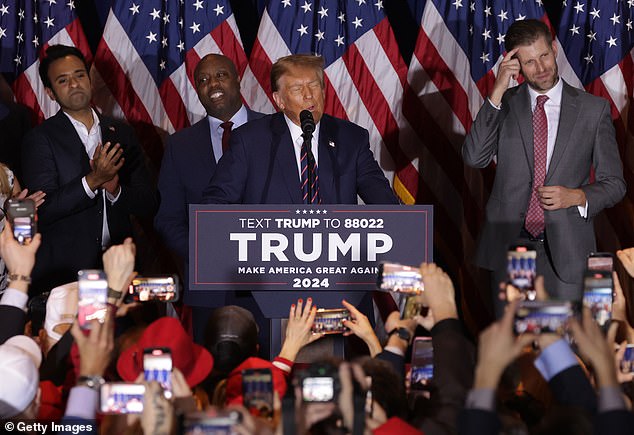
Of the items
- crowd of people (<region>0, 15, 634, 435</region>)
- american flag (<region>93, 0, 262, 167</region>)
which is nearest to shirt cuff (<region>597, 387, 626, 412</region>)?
crowd of people (<region>0, 15, 634, 435</region>)

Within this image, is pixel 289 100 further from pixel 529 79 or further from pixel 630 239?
pixel 630 239

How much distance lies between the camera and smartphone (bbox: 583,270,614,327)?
3.32m

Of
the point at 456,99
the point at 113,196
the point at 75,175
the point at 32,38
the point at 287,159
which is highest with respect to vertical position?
the point at 32,38

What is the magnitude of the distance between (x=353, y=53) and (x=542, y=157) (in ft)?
6.14

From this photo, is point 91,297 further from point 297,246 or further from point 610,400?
point 610,400

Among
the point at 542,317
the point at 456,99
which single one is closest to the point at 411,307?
the point at 542,317

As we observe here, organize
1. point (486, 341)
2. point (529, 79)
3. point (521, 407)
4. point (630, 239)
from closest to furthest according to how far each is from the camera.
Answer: point (486, 341) → point (521, 407) → point (529, 79) → point (630, 239)

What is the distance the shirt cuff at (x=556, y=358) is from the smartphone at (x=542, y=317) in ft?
0.13

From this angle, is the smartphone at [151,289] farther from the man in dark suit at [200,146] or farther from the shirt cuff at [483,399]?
the man in dark suit at [200,146]

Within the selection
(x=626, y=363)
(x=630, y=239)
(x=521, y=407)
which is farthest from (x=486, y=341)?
(x=630, y=239)

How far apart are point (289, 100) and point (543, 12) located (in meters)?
2.44

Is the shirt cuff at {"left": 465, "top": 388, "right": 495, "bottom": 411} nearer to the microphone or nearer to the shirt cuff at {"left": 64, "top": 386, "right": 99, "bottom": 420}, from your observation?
the shirt cuff at {"left": 64, "top": 386, "right": 99, "bottom": 420}

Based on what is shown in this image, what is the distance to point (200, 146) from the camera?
6043mm

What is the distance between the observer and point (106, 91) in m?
6.85
